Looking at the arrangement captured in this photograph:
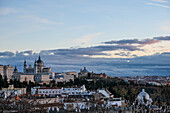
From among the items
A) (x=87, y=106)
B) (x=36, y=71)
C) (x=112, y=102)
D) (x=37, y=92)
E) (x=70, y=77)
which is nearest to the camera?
(x=87, y=106)

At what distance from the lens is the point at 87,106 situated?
5009 centimetres

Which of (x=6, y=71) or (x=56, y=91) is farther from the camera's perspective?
(x=6, y=71)

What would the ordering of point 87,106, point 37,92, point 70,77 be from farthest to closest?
point 70,77
point 37,92
point 87,106

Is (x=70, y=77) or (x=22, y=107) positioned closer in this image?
(x=22, y=107)

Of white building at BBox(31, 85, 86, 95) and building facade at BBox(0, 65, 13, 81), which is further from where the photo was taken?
building facade at BBox(0, 65, 13, 81)

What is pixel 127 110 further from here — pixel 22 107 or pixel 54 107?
pixel 22 107

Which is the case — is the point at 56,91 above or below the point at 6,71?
below

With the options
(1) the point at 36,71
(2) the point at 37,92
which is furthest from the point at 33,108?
(1) the point at 36,71

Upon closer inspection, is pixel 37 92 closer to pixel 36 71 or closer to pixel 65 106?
pixel 65 106

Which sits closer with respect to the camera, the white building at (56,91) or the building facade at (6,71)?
the white building at (56,91)

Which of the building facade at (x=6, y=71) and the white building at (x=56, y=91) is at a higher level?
the building facade at (x=6, y=71)

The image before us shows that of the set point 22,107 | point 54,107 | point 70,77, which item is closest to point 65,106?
point 54,107

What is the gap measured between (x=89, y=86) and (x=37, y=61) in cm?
4498

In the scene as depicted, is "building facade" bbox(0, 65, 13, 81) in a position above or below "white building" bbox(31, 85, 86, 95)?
above
